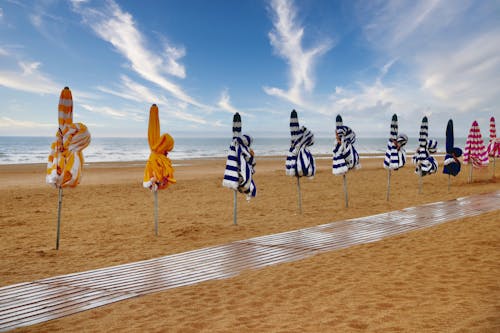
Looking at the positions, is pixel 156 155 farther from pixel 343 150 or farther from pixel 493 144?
pixel 493 144

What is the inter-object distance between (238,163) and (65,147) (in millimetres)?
3843

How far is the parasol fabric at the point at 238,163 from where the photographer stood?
9602mm

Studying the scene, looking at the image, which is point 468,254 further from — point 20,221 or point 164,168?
point 20,221

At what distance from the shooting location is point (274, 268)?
6.34 metres

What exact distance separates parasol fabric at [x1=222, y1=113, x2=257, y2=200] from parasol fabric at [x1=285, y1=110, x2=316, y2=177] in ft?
6.40

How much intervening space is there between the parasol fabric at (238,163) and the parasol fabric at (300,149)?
1.95m

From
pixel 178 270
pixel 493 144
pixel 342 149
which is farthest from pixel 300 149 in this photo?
pixel 493 144

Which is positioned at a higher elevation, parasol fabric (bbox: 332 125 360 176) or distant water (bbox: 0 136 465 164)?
distant water (bbox: 0 136 465 164)

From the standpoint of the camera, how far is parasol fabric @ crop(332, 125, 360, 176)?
1216cm

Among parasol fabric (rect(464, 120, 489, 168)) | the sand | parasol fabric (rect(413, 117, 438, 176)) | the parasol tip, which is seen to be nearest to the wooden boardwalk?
the sand

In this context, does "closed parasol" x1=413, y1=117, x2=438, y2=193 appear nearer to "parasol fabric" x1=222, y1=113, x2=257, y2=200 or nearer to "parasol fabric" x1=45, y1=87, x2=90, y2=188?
"parasol fabric" x1=222, y1=113, x2=257, y2=200

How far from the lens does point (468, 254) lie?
21.8 feet

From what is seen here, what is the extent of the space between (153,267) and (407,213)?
7.62 m

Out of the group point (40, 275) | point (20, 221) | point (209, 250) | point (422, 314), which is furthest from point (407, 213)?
point (20, 221)
